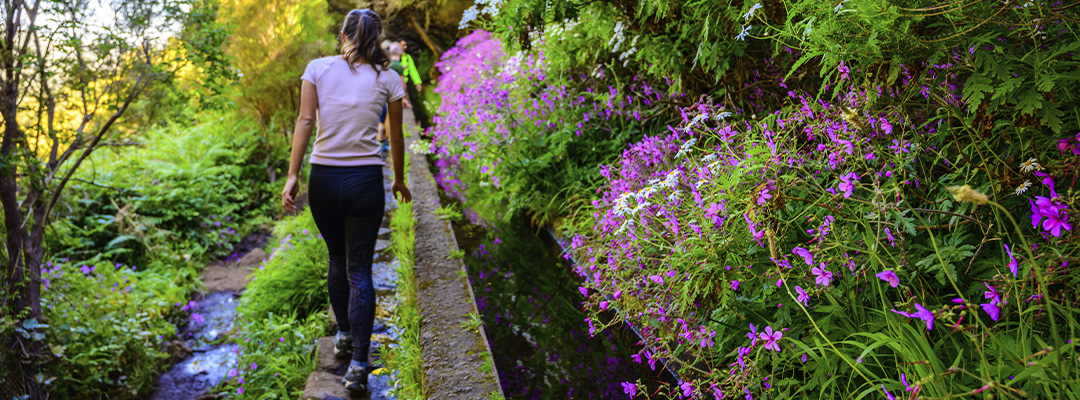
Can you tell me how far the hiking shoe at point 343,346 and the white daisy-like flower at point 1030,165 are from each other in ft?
9.87

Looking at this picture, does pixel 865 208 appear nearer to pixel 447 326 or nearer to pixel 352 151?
pixel 447 326

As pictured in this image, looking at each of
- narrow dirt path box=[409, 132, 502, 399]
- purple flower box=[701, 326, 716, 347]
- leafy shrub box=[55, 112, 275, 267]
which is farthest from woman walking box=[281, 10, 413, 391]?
leafy shrub box=[55, 112, 275, 267]

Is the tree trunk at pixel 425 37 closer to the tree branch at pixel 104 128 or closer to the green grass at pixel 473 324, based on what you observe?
the tree branch at pixel 104 128

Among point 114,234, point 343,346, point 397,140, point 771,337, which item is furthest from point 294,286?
point 771,337

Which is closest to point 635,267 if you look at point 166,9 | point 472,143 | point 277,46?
point 472,143

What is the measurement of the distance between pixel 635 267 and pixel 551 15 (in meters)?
1.54

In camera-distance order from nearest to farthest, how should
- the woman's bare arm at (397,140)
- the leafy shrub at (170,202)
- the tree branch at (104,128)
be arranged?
the woman's bare arm at (397,140), the tree branch at (104,128), the leafy shrub at (170,202)

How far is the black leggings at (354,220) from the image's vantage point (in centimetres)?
287

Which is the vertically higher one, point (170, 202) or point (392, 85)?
point (392, 85)

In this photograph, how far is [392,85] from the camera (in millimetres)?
2947

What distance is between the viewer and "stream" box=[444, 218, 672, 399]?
285 centimetres

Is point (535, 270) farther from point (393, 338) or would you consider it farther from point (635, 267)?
point (635, 267)

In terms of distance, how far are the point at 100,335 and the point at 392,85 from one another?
3.18 metres

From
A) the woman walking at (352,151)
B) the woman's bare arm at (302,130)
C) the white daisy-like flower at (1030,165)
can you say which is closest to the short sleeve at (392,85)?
the woman walking at (352,151)
